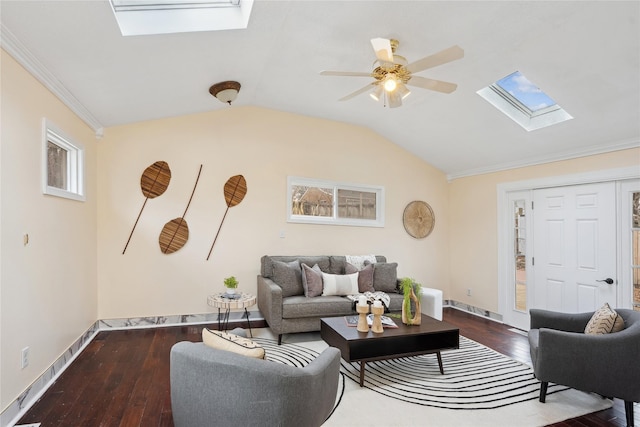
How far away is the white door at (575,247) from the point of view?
3801 millimetres

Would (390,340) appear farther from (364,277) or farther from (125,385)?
(125,385)

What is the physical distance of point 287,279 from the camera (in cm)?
426

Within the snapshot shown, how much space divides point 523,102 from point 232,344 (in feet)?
12.9

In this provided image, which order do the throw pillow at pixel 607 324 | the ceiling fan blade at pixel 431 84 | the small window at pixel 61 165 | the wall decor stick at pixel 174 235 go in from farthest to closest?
the wall decor stick at pixel 174 235 → the small window at pixel 61 165 → the ceiling fan blade at pixel 431 84 → the throw pillow at pixel 607 324

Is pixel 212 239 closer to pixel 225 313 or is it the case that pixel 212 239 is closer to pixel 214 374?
pixel 225 313

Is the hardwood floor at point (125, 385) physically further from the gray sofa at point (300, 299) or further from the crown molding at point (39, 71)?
the crown molding at point (39, 71)

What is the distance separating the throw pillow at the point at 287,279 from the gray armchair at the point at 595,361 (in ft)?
8.33

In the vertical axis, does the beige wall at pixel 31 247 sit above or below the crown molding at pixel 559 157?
below

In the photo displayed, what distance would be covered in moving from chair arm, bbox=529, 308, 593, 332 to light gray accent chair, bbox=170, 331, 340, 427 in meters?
2.38

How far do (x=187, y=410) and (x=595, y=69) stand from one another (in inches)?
152

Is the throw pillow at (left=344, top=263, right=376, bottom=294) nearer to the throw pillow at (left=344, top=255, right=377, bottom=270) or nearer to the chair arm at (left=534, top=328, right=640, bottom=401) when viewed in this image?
the throw pillow at (left=344, top=255, right=377, bottom=270)

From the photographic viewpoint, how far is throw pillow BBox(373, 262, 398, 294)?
4.62 m

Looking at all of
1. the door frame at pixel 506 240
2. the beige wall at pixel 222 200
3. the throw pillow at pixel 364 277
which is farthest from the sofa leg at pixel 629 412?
the beige wall at pixel 222 200

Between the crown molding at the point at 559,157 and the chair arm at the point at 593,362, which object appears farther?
the crown molding at the point at 559,157
